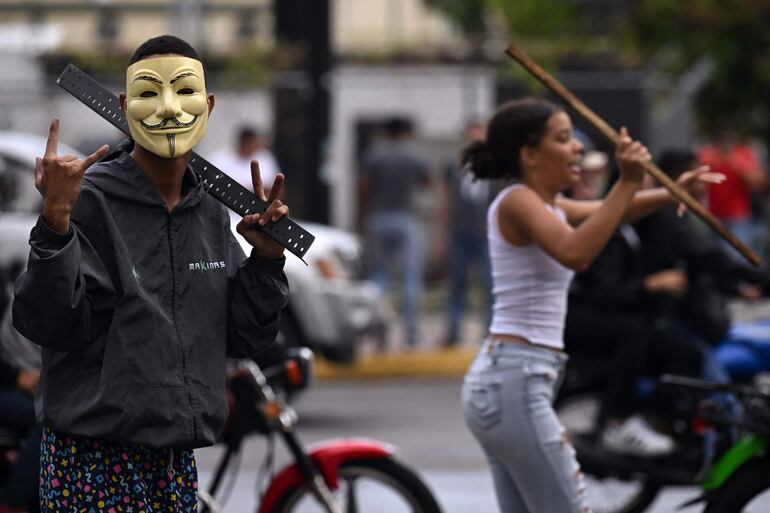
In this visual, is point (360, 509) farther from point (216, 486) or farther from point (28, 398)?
point (28, 398)

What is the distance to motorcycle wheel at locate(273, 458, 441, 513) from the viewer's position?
564cm

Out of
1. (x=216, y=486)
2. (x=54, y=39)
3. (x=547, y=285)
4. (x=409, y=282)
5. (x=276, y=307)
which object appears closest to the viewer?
(x=276, y=307)

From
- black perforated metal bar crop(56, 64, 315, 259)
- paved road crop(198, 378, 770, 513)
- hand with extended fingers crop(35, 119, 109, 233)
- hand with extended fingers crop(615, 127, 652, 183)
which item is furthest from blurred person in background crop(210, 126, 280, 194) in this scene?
hand with extended fingers crop(35, 119, 109, 233)

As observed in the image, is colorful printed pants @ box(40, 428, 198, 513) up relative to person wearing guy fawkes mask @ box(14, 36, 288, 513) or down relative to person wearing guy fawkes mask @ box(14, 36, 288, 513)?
down

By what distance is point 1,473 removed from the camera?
5.67m

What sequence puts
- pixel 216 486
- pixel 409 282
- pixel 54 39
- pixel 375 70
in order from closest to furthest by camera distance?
pixel 216 486 < pixel 409 282 < pixel 375 70 < pixel 54 39

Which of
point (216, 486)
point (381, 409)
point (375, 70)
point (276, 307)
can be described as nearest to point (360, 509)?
point (216, 486)

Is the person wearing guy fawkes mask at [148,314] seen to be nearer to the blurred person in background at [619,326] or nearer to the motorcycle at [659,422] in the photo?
the motorcycle at [659,422]

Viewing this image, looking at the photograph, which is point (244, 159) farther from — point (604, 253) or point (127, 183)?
point (127, 183)

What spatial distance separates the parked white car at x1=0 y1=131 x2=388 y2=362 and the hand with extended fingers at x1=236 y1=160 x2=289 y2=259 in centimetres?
647

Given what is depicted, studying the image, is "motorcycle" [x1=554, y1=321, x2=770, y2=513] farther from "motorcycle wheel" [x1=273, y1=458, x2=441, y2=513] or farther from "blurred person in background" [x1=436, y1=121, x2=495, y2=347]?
"blurred person in background" [x1=436, y1=121, x2=495, y2=347]

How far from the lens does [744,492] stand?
5.13 metres

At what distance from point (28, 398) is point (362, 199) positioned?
866 centimetres

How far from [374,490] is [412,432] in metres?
4.31
